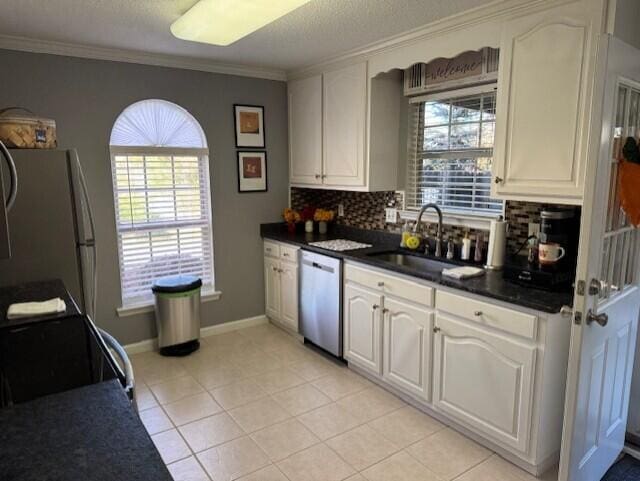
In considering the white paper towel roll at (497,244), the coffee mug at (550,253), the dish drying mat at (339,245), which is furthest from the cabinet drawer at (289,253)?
the coffee mug at (550,253)

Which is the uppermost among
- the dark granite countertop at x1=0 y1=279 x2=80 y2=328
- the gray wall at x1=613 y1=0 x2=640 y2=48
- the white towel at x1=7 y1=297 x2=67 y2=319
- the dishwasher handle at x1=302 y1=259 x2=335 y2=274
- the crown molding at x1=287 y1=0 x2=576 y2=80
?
the crown molding at x1=287 y1=0 x2=576 y2=80

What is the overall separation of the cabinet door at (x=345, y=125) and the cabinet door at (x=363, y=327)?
0.90 m

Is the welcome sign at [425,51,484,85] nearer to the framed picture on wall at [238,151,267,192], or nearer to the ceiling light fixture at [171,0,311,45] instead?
the ceiling light fixture at [171,0,311,45]

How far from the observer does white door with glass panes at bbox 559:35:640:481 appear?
5.52 ft

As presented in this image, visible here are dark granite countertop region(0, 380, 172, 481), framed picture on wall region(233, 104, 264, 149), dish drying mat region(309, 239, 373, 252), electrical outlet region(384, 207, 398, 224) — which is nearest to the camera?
A: dark granite countertop region(0, 380, 172, 481)

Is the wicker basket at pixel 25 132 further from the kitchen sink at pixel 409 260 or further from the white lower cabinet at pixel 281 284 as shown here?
the kitchen sink at pixel 409 260

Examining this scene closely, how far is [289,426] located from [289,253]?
158cm

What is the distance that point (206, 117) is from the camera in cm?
379

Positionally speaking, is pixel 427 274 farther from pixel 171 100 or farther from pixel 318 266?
pixel 171 100

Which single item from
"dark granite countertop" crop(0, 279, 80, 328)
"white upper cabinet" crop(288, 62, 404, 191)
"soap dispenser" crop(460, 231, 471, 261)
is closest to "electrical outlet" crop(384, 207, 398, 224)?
"white upper cabinet" crop(288, 62, 404, 191)

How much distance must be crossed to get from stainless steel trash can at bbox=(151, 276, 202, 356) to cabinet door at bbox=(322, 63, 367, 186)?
4.79 ft

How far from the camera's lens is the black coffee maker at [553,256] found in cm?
221

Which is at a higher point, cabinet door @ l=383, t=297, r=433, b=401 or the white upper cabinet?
the white upper cabinet

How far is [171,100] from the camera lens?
362cm
